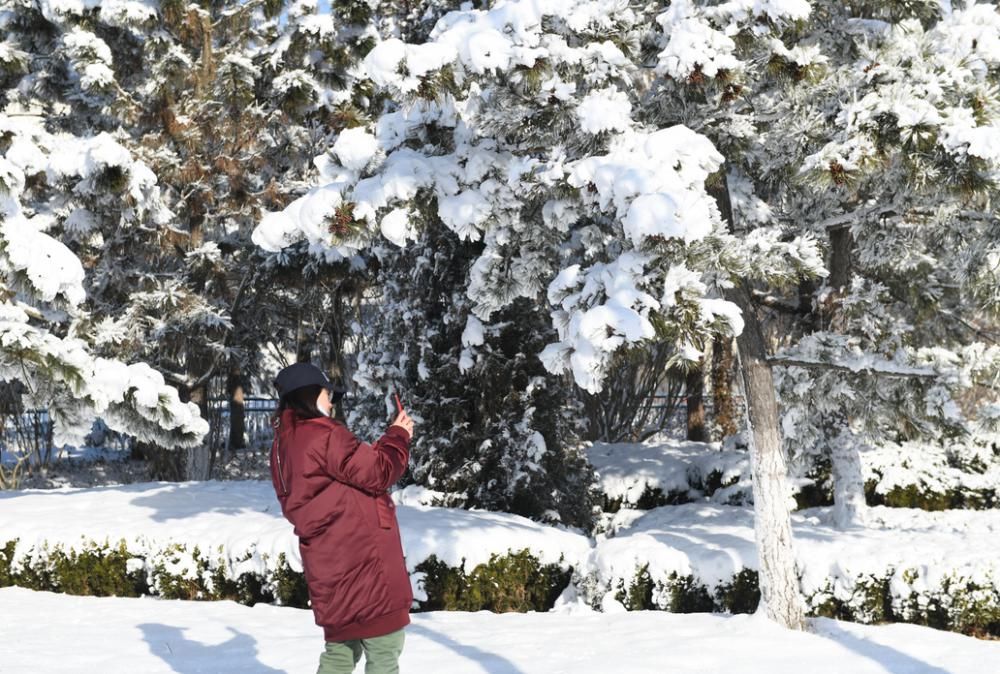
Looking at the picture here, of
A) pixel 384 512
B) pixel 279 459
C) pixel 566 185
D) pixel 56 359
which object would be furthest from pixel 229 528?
pixel 384 512

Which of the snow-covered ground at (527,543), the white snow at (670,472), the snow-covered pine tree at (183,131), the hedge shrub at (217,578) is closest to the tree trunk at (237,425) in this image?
the snow-covered pine tree at (183,131)

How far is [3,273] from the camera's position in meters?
6.41

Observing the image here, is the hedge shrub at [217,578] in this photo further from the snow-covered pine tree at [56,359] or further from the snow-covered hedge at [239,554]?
the snow-covered pine tree at [56,359]

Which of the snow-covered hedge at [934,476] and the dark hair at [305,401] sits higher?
the dark hair at [305,401]

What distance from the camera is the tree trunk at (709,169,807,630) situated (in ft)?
19.4

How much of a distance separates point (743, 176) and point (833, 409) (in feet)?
7.09

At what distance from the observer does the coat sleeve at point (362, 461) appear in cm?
338

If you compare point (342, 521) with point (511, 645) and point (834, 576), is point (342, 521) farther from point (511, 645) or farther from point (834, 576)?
point (834, 576)

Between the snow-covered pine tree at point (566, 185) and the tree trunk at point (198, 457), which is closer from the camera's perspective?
the snow-covered pine tree at point (566, 185)

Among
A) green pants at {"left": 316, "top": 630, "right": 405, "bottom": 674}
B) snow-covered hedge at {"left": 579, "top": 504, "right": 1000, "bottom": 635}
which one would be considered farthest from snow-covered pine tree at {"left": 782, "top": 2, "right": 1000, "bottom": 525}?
green pants at {"left": 316, "top": 630, "right": 405, "bottom": 674}

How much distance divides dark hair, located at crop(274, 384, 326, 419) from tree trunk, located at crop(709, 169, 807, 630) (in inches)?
130

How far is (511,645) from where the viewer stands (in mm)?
5680

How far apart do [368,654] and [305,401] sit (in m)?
0.99

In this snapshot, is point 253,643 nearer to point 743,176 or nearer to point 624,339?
point 624,339
